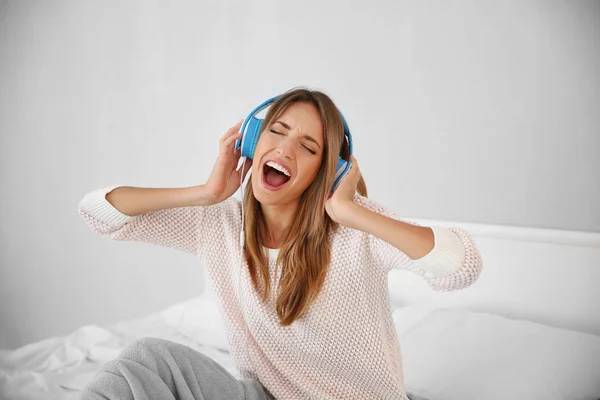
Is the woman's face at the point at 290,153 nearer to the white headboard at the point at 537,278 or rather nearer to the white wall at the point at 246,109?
the white headboard at the point at 537,278

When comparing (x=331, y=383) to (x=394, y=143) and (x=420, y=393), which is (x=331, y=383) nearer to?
(x=420, y=393)

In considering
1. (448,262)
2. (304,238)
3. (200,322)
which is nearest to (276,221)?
(304,238)

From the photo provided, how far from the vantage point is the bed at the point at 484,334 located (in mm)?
1747

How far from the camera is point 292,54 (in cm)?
269

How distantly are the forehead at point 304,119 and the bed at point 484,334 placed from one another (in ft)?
1.63

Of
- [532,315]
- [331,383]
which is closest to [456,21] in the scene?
[532,315]

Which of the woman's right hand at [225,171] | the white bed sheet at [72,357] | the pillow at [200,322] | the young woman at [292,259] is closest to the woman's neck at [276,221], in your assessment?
the young woman at [292,259]

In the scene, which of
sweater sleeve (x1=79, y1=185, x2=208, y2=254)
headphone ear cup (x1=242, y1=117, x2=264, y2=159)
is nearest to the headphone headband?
headphone ear cup (x1=242, y1=117, x2=264, y2=159)

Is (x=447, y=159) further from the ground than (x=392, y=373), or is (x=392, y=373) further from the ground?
(x=447, y=159)

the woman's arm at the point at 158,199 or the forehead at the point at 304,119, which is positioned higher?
the forehead at the point at 304,119

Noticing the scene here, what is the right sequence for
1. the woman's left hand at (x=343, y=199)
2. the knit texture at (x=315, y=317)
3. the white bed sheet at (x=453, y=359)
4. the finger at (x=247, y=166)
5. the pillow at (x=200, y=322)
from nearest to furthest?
the woman's left hand at (x=343, y=199) < the knit texture at (x=315, y=317) < the finger at (x=247, y=166) < the white bed sheet at (x=453, y=359) < the pillow at (x=200, y=322)

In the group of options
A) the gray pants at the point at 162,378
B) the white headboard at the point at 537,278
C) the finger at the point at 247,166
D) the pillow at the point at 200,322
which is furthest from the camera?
the pillow at the point at 200,322

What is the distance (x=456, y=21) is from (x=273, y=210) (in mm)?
1098

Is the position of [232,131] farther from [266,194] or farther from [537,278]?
[537,278]
